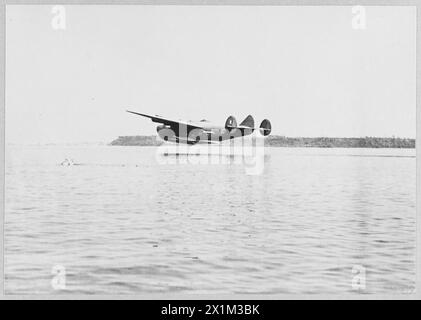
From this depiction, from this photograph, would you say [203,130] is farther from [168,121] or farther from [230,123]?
[168,121]

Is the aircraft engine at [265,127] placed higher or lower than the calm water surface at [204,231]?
higher

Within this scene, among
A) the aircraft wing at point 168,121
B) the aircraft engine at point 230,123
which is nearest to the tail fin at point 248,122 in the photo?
the aircraft engine at point 230,123

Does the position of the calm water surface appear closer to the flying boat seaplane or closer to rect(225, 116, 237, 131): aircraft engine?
the flying boat seaplane

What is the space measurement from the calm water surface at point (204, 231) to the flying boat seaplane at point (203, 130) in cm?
87

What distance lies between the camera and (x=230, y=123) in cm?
765

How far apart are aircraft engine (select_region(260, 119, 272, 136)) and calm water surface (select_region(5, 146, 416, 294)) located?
43.5 inches

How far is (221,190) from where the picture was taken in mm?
8430

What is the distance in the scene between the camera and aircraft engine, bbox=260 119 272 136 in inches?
288

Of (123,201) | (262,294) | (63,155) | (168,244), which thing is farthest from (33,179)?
(262,294)

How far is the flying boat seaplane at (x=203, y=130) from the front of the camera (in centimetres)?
746

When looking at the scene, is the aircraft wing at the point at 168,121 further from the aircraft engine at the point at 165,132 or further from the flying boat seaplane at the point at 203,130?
the aircraft engine at the point at 165,132

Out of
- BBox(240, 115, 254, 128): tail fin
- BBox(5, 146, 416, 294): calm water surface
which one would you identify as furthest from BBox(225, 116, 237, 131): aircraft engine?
BBox(5, 146, 416, 294): calm water surface

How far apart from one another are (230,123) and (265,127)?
556 millimetres

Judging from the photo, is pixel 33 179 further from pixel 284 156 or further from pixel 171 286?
pixel 284 156
